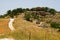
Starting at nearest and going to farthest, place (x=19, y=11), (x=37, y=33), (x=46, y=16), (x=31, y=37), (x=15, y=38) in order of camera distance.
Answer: (x=15, y=38)
(x=31, y=37)
(x=37, y=33)
(x=46, y=16)
(x=19, y=11)

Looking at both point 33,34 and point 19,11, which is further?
point 19,11

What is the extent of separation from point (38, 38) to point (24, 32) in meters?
2.94

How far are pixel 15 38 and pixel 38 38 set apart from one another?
193 inches

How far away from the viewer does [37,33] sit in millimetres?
43250

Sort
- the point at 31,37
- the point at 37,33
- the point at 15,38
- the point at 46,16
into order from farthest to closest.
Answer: the point at 46,16 → the point at 37,33 → the point at 31,37 → the point at 15,38

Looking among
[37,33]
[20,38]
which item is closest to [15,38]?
[20,38]

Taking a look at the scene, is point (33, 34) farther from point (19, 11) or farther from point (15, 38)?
point (19, 11)

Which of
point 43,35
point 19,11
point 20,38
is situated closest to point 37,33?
point 43,35

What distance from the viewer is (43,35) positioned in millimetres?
42625

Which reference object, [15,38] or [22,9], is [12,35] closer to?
[15,38]

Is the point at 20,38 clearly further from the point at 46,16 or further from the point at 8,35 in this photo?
the point at 46,16

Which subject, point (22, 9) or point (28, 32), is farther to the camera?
point (22, 9)

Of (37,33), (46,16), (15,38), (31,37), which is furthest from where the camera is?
(46,16)

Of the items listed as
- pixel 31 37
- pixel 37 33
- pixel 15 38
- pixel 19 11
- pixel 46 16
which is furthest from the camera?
pixel 19 11
